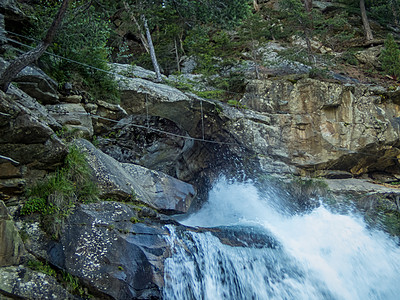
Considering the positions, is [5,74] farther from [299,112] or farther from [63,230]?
[299,112]

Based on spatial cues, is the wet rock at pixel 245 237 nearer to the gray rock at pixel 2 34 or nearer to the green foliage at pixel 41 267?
the green foliage at pixel 41 267

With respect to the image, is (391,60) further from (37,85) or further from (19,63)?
(19,63)

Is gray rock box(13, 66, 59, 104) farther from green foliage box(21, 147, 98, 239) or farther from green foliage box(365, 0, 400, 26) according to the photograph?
green foliage box(365, 0, 400, 26)

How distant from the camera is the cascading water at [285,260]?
6.49 metres

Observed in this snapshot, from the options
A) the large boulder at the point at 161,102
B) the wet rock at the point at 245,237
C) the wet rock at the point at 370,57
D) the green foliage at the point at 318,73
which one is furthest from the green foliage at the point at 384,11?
the wet rock at the point at 245,237

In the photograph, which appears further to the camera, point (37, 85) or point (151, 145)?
point (151, 145)

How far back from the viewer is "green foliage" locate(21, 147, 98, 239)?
5.86 m

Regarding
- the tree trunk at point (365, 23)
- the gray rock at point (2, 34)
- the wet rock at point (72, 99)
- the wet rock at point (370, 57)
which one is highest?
the tree trunk at point (365, 23)

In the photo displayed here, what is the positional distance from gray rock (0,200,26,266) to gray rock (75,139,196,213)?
2225 mm

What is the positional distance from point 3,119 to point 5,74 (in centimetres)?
95

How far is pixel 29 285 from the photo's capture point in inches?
189

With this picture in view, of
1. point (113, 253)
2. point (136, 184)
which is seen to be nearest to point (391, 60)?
point (136, 184)

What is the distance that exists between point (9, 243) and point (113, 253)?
172 cm

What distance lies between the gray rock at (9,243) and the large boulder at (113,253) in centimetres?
63
